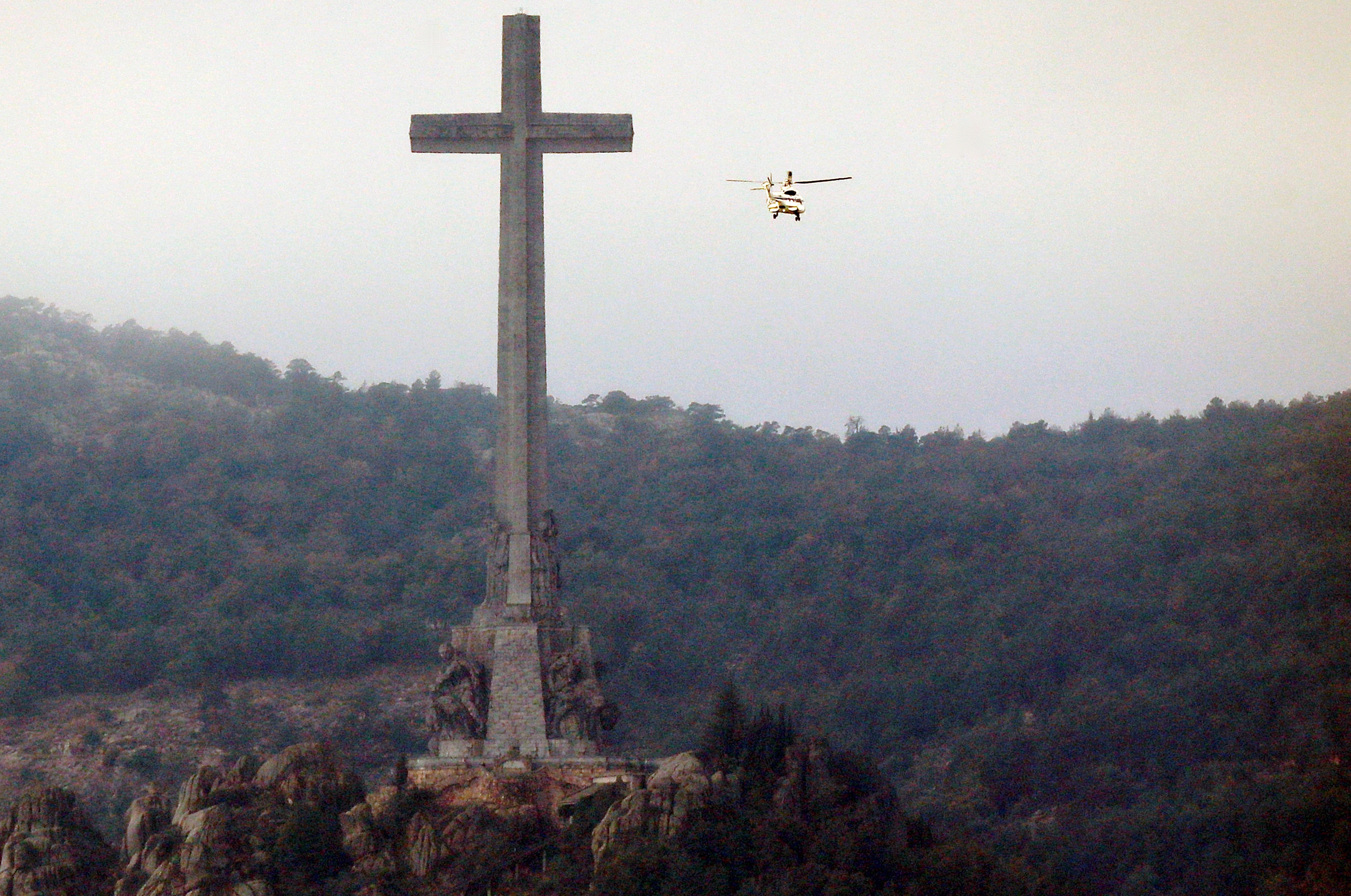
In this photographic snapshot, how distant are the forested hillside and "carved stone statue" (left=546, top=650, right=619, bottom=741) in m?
7.11

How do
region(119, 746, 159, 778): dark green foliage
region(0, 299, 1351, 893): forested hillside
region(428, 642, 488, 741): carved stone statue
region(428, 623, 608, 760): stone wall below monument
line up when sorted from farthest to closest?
region(119, 746, 159, 778): dark green foliage < region(0, 299, 1351, 893): forested hillside < region(428, 642, 488, 741): carved stone statue < region(428, 623, 608, 760): stone wall below monument

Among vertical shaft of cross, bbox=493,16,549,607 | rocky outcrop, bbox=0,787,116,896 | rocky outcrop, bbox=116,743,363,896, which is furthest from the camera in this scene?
vertical shaft of cross, bbox=493,16,549,607

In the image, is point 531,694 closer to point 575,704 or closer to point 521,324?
point 575,704

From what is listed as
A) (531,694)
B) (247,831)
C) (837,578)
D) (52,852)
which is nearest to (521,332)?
(531,694)

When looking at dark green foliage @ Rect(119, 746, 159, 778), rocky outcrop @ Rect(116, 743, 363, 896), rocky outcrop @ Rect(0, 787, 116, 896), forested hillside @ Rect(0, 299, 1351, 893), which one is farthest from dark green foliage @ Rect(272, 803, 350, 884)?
dark green foliage @ Rect(119, 746, 159, 778)

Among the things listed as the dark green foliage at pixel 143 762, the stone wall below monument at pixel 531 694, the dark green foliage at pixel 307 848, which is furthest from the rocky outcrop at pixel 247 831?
the dark green foliage at pixel 143 762

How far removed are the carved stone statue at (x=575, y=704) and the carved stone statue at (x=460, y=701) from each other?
998 mm

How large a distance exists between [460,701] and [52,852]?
22.6 ft

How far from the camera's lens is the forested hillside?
191ft

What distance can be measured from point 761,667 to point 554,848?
23772 millimetres

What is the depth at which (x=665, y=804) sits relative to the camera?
148 feet

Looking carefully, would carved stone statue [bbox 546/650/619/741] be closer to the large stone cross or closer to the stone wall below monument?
the stone wall below monument

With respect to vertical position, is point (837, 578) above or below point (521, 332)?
below

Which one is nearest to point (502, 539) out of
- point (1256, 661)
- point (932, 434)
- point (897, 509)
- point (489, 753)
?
point (489, 753)
